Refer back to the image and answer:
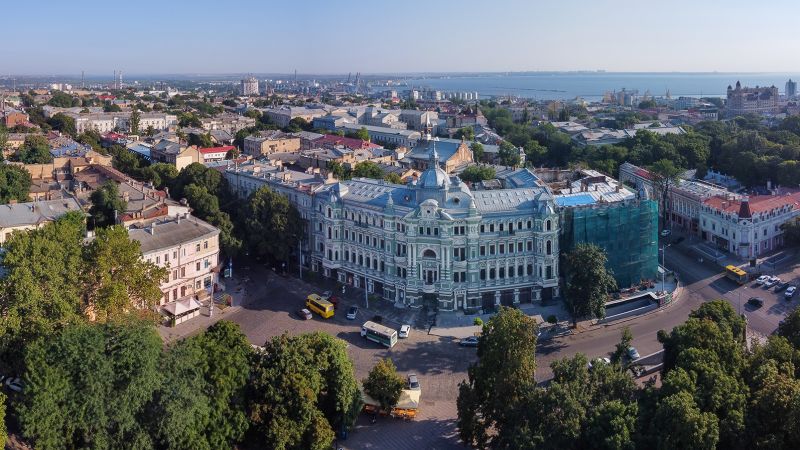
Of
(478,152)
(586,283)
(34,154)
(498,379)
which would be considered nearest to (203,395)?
(498,379)

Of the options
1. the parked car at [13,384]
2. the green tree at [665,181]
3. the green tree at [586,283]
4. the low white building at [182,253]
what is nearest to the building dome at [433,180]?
the green tree at [586,283]

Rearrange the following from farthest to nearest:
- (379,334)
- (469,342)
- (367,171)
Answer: (367,171) < (379,334) < (469,342)

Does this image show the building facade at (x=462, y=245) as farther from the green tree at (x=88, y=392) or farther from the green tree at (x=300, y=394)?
the green tree at (x=88, y=392)

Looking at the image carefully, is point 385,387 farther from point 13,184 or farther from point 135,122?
point 135,122

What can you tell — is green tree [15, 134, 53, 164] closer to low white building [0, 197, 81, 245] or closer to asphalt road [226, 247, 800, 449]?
low white building [0, 197, 81, 245]

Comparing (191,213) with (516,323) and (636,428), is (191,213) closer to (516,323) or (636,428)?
(516,323)

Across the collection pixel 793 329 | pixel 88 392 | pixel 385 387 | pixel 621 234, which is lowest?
pixel 385 387
